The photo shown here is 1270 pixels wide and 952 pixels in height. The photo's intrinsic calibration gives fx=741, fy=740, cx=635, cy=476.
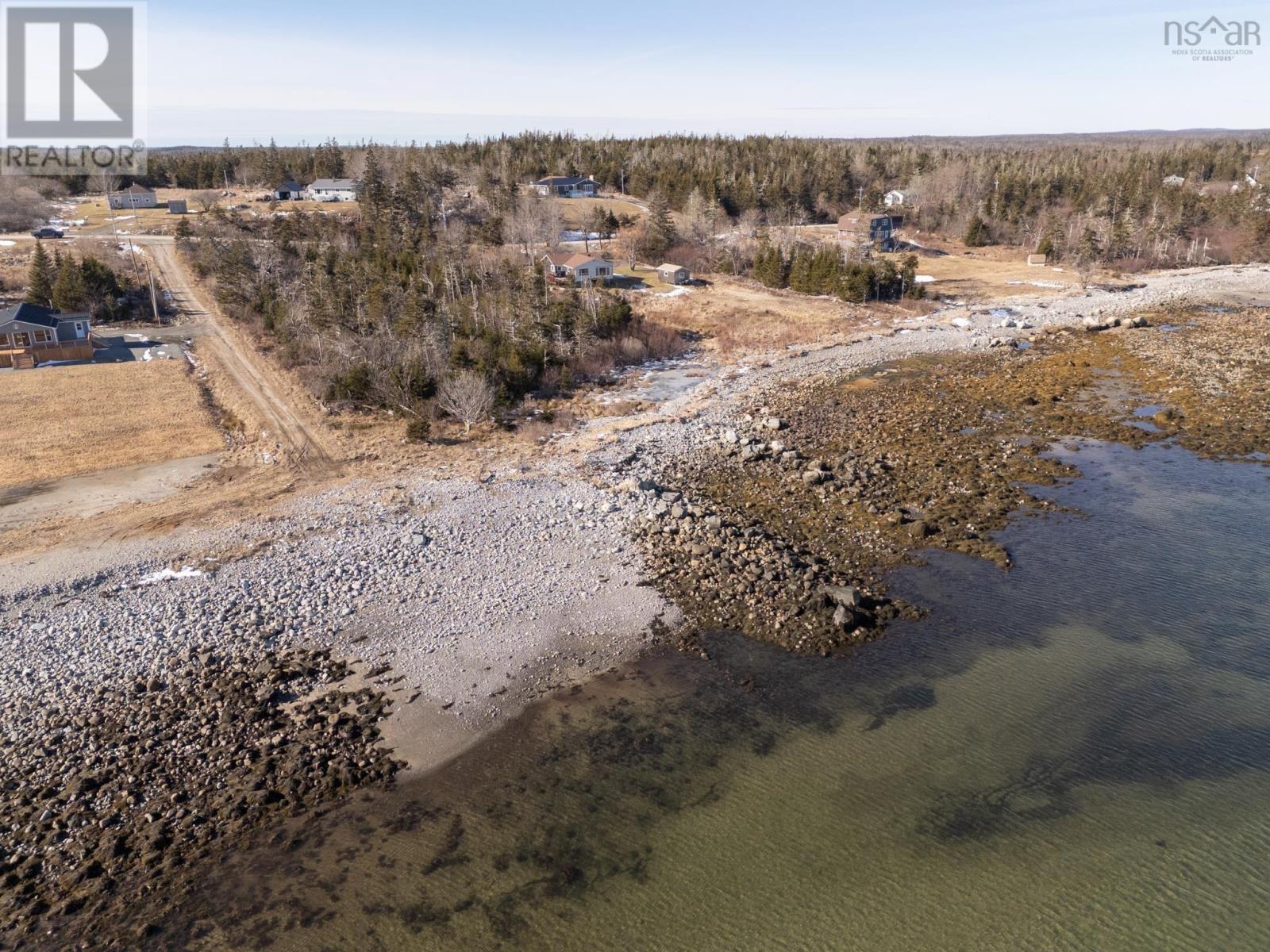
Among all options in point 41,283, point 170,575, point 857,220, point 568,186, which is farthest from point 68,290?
point 857,220

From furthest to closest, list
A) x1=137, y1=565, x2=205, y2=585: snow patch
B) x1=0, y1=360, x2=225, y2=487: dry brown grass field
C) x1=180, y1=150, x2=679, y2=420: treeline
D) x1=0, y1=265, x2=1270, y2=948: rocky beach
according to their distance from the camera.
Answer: x1=180, y1=150, x2=679, y2=420: treeline < x1=0, y1=360, x2=225, y2=487: dry brown grass field < x1=137, y1=565, x2=205, y2=585: snow patch < x1=0, y1=265, x2=1270, y2=948: rocky beach

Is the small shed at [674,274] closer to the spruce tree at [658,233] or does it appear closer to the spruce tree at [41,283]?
the spruce tree at [658,233]

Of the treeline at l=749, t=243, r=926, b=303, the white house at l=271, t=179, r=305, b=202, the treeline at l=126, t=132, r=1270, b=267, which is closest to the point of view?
the treeline at l=749, t=243, r=926, b=303

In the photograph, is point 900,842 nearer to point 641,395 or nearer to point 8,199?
point 641,395

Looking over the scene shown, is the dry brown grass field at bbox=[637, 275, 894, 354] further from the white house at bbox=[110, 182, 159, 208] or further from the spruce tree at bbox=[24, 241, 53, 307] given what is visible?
the white house at bbox=[110, 182, 159, 208]

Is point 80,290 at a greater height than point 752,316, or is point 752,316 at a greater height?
point 80,290

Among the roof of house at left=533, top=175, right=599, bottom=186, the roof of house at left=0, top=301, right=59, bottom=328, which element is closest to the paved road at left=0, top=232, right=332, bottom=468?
the roof of house at left=0, top=301, right=59, bottom=328

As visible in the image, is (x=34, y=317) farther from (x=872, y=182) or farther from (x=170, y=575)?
(x=872, y=182)
